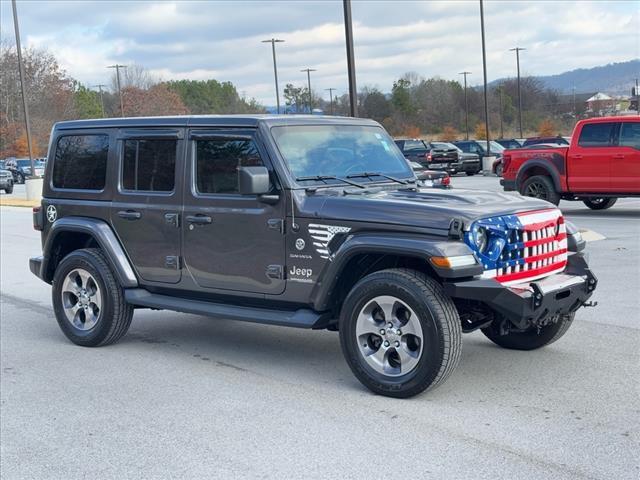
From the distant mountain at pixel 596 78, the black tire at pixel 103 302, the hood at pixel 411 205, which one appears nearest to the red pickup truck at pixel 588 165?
the hood at pixel 411 205

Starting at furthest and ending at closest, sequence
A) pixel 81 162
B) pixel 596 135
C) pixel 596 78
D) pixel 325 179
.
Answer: pixel 596 78 → pixel 596 135 → pixel 81 162 → pixel 325 179

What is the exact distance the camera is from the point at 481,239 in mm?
5617

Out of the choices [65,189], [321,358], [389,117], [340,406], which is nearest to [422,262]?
[340,406]

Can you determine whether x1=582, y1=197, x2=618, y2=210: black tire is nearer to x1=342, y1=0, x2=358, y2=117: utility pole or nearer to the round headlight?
x1=342, y1=0, x2=358, y2=117: utility pole

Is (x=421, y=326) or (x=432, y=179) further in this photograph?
(x=432, y=179)

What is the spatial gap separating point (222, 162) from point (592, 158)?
12.1 m

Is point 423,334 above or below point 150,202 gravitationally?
below

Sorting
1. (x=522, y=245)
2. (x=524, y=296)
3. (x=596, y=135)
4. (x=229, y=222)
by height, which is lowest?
(x=524, y=296)

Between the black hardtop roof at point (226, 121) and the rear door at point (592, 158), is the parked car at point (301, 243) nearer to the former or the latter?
the black hardtop roof at point (226, 121)

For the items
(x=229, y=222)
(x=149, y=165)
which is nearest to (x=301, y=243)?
(x=229, y=222)

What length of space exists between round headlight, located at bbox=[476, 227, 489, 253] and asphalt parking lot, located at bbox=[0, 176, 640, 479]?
1.00 meters

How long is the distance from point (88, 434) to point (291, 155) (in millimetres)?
2462

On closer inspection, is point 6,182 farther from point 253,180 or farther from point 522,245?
point 522,245

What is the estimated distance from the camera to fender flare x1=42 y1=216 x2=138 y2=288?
24.3 ft
